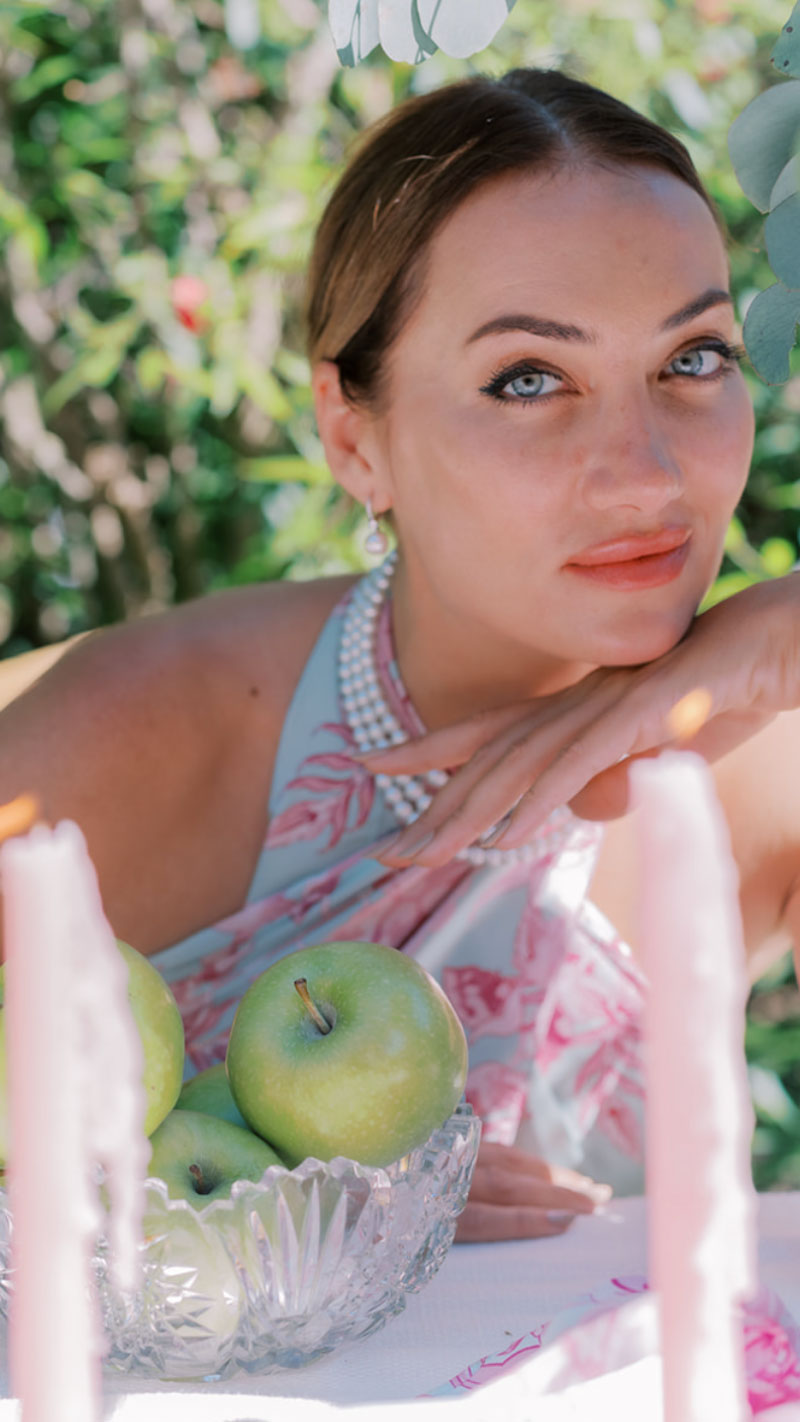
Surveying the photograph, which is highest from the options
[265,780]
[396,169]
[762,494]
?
[396,169]

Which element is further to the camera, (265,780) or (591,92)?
(265,780)

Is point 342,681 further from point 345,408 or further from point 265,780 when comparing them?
point 345,408

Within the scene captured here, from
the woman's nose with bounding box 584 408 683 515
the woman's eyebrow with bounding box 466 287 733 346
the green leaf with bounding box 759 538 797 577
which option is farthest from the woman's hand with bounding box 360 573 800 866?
the green leaf with bounding box 759 538 797 577

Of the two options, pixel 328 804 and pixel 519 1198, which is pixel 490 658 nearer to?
pixel 328 804

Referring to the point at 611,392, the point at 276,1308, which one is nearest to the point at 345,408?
the point at 611,392

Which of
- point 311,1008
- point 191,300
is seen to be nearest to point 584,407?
point 311,1008

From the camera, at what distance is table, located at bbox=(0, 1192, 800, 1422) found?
2.20 ft

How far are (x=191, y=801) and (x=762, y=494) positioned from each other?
1.25m

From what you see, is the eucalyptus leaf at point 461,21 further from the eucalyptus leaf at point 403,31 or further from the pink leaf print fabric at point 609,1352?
the pink leaf print fabric at point 609,1352

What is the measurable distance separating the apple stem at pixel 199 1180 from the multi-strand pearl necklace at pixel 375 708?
1.78ft

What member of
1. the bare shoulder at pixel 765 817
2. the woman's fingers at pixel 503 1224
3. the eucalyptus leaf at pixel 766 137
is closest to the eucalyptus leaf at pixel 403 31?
the eucalyptus leaf at pixel 766 137

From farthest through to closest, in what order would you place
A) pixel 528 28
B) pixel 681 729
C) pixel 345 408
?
pixel 528 28 → pixel 345 408 → pixel 681 729

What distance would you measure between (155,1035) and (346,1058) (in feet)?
0.32

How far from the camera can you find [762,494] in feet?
7.38
